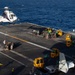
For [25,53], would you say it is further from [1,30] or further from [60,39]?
[1,30]

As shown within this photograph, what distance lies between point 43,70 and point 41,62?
4043 mm

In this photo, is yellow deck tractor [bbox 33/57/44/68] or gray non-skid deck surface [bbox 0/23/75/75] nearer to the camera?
gray non-skid deck surface [bbox 0/23/75/75]

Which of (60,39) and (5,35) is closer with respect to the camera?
(60,39)

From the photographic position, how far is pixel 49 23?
554ft

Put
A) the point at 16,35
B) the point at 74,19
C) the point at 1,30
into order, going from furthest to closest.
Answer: the point at 74,19 < the point at 1,30 < the point at 16,35

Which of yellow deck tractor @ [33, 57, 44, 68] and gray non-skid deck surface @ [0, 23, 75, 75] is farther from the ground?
yellow deck tractor @ [33, 57, 44, 68]

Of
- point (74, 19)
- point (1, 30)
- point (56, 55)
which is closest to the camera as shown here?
point (56, 55)

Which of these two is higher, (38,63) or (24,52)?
(38,63)

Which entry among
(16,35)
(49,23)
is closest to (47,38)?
(16,35)

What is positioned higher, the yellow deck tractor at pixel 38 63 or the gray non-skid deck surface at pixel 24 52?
the yellow deck tractor at pixel 38 63

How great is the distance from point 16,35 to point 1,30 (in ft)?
37.5

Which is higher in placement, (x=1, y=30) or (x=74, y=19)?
(x=1, y=30)

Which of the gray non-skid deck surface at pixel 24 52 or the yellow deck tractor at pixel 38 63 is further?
the yellow deck tractor at pixel 38 63

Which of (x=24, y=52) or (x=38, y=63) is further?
(x=24, y=52)
